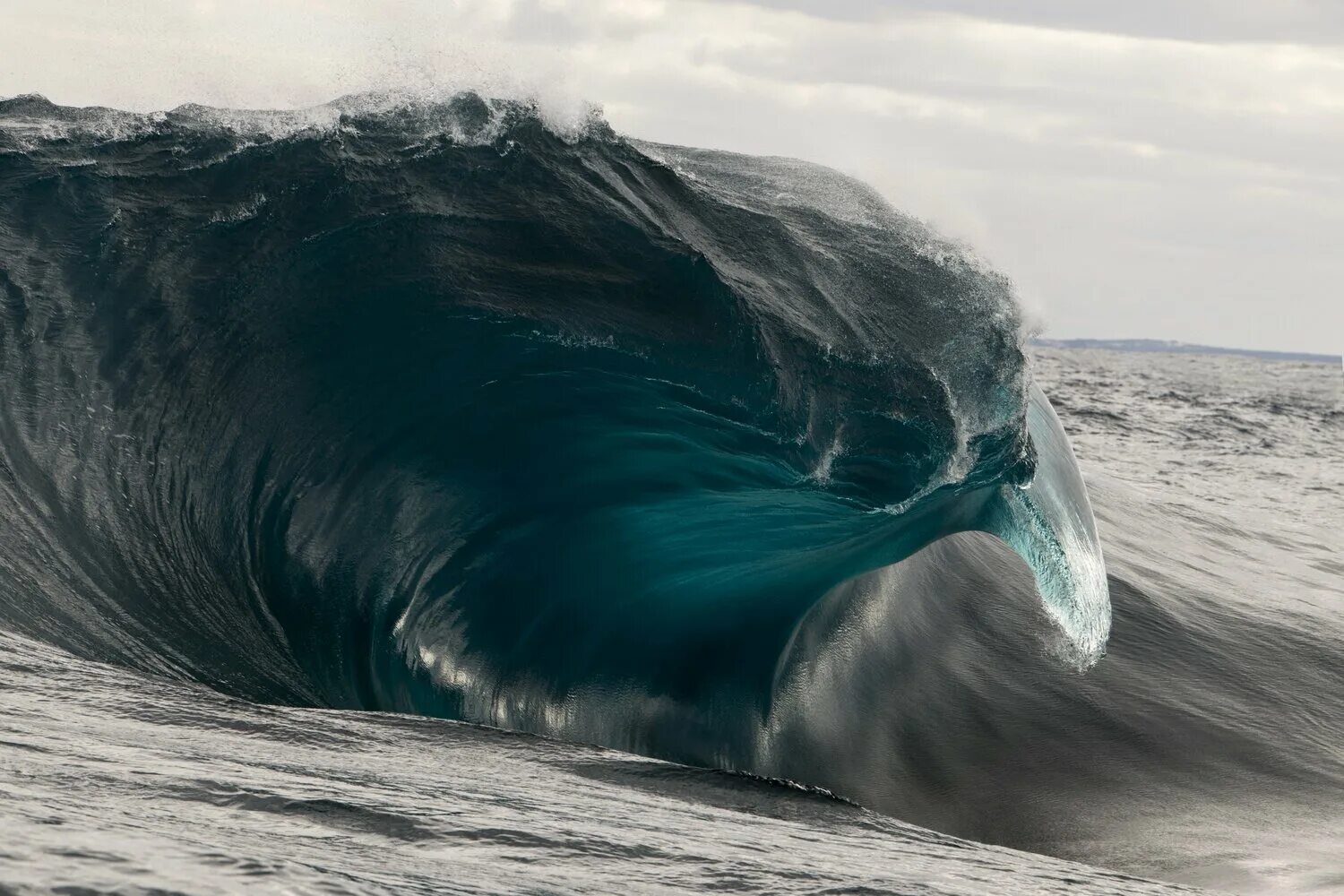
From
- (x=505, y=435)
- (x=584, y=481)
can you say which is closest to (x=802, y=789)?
(x=584, y=481)

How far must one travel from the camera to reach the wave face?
13.6 feet

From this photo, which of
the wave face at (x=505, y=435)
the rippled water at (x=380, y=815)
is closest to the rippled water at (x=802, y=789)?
the rippled water at (x=380, y=815)

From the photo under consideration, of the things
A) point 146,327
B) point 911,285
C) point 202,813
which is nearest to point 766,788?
point 202,813

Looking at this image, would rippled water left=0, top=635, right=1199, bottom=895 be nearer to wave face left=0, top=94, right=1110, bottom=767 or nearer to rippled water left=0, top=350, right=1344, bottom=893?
rippled water left=0, top=350, right=1344, bottom=893

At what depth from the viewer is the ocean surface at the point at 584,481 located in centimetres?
409

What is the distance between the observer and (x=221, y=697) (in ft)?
10.2

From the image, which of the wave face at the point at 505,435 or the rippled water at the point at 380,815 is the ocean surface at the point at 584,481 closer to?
the wave face at the point at 505,435

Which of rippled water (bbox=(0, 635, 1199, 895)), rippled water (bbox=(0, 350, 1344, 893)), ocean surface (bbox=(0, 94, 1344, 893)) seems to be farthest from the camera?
ocean surface (bbox=(0, 94, 1344, 893))

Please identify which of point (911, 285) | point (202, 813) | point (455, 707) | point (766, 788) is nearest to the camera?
point (202, 813)

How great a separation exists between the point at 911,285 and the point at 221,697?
2681 mm

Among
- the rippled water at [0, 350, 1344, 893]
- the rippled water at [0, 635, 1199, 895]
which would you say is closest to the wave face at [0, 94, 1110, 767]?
the rippled water at [0, 350, 1344, 893]

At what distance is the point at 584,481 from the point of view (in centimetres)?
447

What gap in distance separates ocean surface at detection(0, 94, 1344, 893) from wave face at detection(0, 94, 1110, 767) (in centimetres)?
1

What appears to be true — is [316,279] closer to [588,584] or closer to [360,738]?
[588,584]
